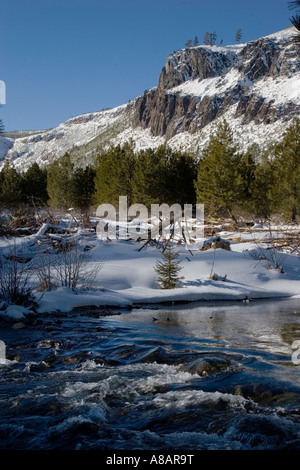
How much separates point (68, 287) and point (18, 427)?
650cm

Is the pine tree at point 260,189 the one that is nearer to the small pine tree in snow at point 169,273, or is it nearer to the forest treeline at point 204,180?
the forest treeline at point 204,180

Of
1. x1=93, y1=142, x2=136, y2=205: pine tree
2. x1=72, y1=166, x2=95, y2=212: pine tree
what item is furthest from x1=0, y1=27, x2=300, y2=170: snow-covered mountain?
x1=93, y1=142, x2=136, y2=205: pine tree

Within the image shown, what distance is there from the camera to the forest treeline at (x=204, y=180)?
103 ft

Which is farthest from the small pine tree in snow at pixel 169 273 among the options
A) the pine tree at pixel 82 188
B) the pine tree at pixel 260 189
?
the pine tree at pixel 82 188

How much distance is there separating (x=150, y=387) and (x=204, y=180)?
31.1m

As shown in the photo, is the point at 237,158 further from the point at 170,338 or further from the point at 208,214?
the point at 170,338

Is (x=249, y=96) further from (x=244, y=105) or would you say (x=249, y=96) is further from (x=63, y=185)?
(x=63, y=185)

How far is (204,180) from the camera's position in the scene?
34.1 meters

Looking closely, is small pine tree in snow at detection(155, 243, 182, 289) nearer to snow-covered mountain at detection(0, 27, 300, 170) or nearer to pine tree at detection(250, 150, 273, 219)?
pine tree at detection(250, 150, 273, 219)

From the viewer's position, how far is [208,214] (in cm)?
3450

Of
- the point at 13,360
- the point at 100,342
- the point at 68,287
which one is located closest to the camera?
the point at 13,360

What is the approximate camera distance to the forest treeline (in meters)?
31.5

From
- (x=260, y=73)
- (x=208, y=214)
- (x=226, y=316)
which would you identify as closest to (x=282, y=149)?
(x=208, y=214)
